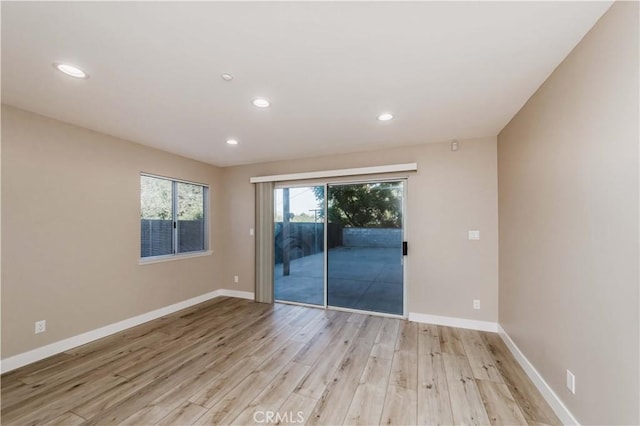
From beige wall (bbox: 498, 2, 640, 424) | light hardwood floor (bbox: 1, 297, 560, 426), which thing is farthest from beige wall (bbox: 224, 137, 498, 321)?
beige wall (bbox: 498, 2, 640, 424)

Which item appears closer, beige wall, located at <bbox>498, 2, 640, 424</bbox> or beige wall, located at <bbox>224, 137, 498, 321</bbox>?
beige wall, located at <bbox>498, 2, 640, 424</bbox>

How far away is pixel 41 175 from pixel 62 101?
2.80 ft

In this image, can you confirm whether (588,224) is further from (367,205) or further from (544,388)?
(367,205)

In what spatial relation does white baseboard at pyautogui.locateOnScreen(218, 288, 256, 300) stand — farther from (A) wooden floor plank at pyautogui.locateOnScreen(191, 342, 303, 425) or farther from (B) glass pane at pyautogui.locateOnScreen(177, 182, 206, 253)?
(A) wooden floor plank at pyautogui.locateOnScreen(191, 342, 303, 425)

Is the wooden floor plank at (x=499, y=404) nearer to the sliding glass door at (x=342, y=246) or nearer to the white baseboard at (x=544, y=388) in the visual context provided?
the white baseboard at (x=544, y=388)

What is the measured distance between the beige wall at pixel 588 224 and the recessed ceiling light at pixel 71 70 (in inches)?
126

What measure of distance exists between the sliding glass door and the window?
1362 millimetres

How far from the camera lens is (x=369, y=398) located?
196cm

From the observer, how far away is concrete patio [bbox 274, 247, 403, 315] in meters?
3.65

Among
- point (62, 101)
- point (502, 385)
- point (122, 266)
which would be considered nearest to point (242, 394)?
point (502, 385)

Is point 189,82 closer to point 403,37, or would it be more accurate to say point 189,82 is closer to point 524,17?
point 403,37

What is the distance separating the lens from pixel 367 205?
3773 mm

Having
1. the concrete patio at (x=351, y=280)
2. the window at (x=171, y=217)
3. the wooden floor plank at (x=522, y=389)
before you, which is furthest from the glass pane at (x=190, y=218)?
the wooden floor plank at (x=522, y=389)
